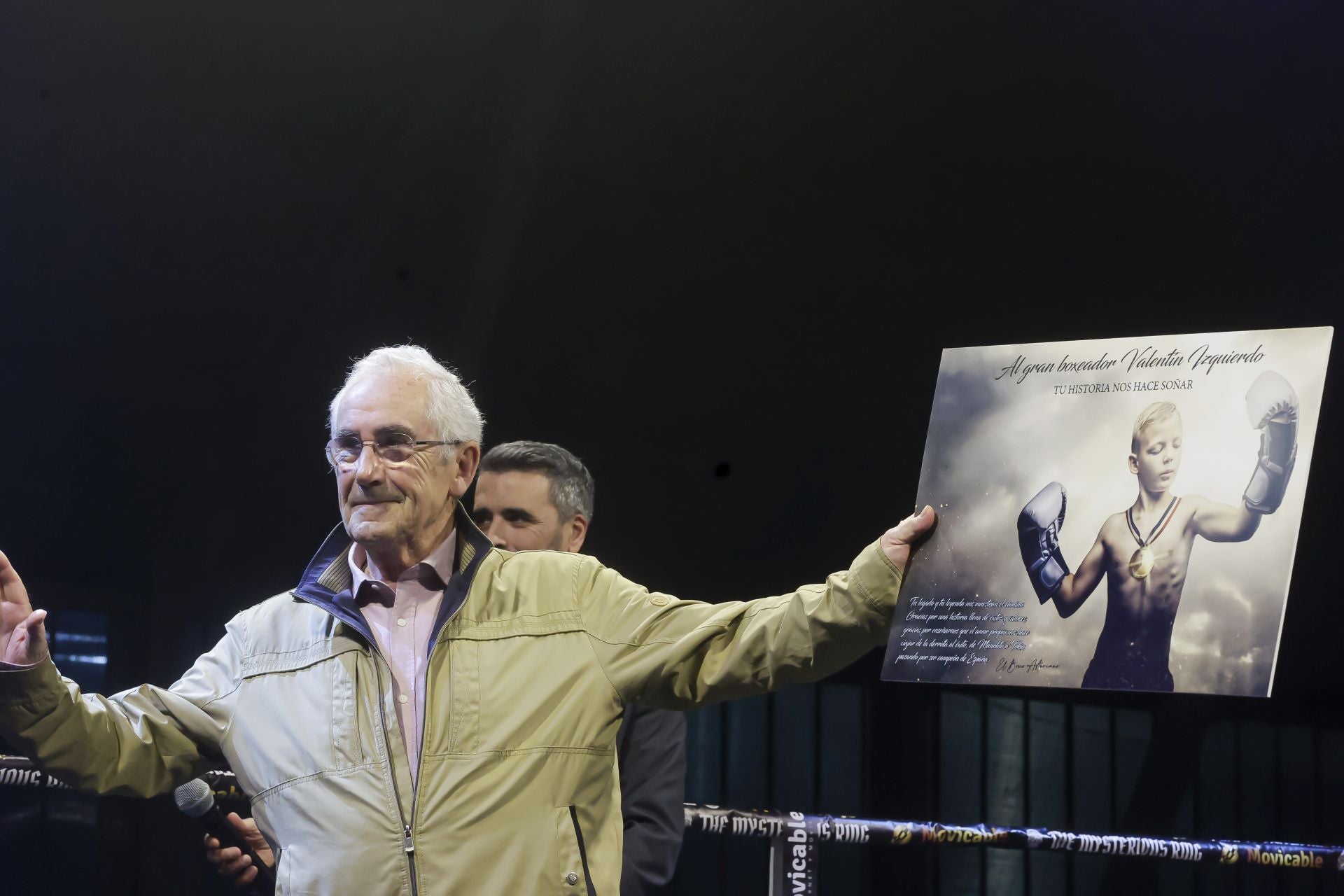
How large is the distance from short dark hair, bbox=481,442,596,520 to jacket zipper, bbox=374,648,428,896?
93cm

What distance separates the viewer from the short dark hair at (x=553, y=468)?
274 centimetres

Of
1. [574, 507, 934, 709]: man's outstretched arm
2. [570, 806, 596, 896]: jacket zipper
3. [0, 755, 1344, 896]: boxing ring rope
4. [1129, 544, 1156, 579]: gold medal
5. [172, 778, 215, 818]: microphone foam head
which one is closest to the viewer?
[574, 507, 934, 709]: man's outstretched arm

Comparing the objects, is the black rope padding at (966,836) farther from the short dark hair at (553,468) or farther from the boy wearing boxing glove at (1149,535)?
the boy wearing boxing glove at (1149,535)

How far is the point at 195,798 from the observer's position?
2266mm

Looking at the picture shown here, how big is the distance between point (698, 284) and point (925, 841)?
227 centimetres

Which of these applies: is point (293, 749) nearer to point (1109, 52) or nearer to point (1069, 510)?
point (1069, 510)

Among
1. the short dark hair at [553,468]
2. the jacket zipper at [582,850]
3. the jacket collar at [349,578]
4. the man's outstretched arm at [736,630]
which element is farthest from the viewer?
the short dark hair at [553,468]

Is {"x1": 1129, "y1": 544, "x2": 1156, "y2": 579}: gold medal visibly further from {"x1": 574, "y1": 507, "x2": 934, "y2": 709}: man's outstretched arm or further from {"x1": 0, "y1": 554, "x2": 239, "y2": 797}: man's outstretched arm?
{"x1": 0, "y1": 554, "x2": 239, "y2": 797}: man's outstretched arm

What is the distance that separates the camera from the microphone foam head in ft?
7.38

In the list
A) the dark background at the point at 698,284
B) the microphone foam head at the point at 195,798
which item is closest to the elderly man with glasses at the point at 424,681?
the microphone foam head at the point at 195,798

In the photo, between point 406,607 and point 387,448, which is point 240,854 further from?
point 387,448

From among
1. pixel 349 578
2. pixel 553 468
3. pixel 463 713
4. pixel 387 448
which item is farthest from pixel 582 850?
pixel 553 468

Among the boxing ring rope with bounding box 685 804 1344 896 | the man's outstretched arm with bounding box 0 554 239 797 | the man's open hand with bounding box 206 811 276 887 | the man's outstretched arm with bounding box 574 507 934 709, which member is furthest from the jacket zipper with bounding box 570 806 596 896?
the boxing ring rope with bounding box 685 804 1344 896

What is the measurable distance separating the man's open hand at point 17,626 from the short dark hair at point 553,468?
1.11 m
